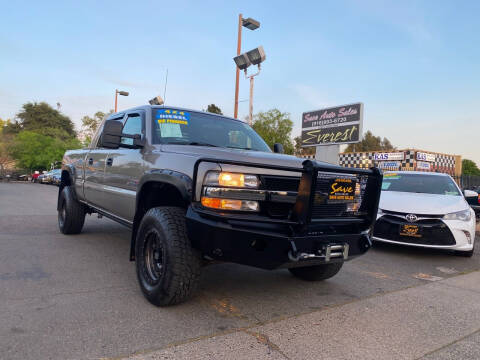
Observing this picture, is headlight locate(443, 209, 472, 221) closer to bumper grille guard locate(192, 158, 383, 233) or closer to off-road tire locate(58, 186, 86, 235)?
bumper grille guard locate(192, 158, 383, 233)

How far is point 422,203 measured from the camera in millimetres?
5516

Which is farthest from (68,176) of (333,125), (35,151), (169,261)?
(35,151)

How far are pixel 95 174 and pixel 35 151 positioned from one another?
34459 mm

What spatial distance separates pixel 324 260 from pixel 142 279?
157 centimetres

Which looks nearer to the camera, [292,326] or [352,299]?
[292,326]

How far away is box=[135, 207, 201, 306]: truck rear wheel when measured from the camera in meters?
2.73

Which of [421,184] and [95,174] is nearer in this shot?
[95,174]

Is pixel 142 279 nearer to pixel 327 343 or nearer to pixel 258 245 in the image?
pixel 258 245

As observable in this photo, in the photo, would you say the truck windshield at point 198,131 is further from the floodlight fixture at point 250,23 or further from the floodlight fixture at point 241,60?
the floodlight fixture at point 250,23

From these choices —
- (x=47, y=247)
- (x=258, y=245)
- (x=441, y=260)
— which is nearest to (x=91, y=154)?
(x=47, y=247)

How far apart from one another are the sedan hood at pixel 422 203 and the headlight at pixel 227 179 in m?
3.66

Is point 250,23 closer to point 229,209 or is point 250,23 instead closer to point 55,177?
point 229,209

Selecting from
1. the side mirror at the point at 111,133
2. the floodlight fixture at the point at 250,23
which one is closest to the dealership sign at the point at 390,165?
the floodlight fixture at the point at 250,23

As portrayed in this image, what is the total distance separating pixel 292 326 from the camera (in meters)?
2.72
